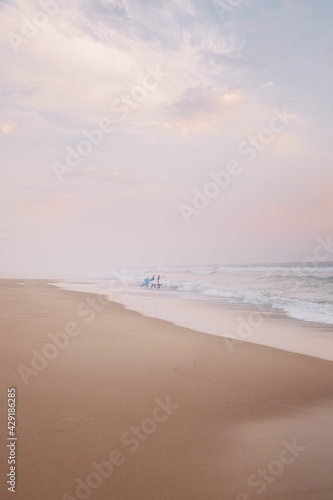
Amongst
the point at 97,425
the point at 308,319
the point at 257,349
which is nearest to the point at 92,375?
the point at 97,425

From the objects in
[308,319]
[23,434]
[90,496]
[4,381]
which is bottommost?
[90,496]

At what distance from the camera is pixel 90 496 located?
2.52 meters

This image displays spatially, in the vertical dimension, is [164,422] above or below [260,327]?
below

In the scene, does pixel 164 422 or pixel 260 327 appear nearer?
pixel 164 422

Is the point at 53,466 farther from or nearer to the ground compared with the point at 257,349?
nearer to the ground

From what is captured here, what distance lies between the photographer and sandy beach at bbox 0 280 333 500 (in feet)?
8.71

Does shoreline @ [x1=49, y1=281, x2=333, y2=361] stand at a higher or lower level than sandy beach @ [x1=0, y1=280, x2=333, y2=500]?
higher

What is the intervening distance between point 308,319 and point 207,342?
522 cm

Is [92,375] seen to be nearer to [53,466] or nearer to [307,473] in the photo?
[53,466]

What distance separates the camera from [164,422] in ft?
12.0

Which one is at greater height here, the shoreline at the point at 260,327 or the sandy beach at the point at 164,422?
the shoreline at the point at 260,327

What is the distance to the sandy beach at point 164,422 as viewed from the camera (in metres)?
2.65

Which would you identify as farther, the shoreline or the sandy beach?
the shoreline

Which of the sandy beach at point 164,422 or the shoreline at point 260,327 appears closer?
the sandy beach at point 164,422
